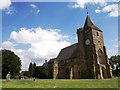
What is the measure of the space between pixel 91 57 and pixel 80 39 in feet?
27.9

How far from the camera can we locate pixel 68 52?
73562mm

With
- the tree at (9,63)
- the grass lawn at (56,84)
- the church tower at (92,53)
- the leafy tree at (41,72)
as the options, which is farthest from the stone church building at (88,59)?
the grass lawn at (56,84)

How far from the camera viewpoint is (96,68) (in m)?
56.7

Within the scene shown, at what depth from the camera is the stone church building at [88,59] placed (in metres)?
57.5

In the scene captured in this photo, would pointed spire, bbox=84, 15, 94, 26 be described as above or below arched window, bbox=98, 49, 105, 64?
above

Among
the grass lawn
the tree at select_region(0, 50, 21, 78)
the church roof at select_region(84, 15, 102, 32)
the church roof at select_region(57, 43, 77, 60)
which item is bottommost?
the grass lawn

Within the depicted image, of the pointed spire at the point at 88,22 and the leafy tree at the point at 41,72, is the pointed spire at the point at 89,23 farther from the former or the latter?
the leafy tree at the point at 41,72

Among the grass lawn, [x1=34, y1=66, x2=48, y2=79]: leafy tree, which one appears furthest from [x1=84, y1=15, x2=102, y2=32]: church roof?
the grass lawn

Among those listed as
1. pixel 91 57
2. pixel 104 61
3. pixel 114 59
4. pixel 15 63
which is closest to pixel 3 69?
pixel 15 63

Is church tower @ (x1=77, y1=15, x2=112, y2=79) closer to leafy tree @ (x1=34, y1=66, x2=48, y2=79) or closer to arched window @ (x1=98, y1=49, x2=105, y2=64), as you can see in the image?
arched window @ (x1=98, y1=49, x2=105, y2=64)

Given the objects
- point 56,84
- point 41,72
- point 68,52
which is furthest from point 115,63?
point 56,84

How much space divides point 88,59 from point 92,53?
2549mm

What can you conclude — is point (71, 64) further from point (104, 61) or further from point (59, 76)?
point (104, 61)

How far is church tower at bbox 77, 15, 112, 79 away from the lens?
57.1 m
